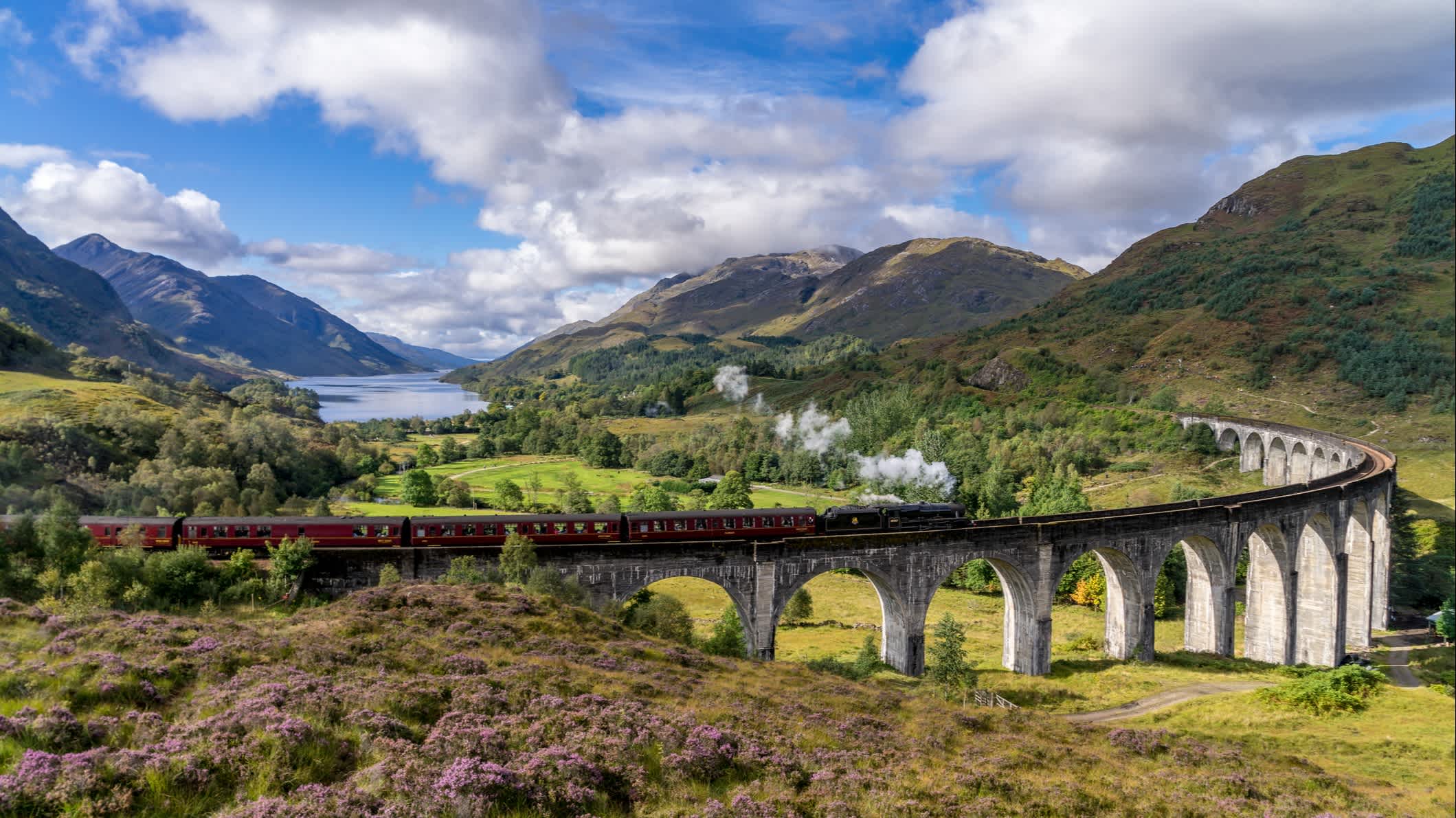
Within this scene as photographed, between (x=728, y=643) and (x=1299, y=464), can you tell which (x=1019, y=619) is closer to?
(x=728, y=643)

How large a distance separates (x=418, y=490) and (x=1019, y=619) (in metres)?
73.6

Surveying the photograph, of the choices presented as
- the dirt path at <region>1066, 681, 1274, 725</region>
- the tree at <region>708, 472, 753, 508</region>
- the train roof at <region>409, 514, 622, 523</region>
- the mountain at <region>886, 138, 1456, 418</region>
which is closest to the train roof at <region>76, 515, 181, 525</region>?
the train roof at <region>409, 514, 622, 523</region>

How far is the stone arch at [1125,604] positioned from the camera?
44.7m

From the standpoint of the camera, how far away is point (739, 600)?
37469 mm

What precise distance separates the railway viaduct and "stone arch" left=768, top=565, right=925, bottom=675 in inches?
3.7

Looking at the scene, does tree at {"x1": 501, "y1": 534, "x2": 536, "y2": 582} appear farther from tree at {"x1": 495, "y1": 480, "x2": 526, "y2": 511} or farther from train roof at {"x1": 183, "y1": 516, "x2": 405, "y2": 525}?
tree at {"x1": 495, "y1": 480, "x2": 526, "y2": 511}

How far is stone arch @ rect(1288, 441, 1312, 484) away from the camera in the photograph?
89.1m

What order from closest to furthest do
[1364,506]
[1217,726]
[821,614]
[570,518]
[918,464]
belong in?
[1217,726]
[570,518]
[1364,506]
[821,614]
[918,464]

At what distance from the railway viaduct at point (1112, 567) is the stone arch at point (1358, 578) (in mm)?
108

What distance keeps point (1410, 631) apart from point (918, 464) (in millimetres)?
51314

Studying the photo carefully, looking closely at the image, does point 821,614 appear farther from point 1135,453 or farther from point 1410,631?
point 1135,453

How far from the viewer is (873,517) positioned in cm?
4122

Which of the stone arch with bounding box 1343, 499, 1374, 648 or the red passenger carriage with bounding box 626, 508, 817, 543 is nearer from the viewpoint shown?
the red passenger carriage with bounding box 626, 508, 817, 543

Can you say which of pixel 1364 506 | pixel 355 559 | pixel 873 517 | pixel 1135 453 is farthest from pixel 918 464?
pixel 355 559
